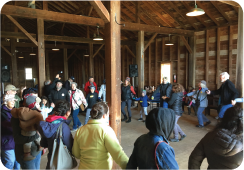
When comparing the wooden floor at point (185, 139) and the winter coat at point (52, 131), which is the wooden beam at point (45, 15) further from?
the winter coat at point (52, 131)

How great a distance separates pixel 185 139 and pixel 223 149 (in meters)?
3.41

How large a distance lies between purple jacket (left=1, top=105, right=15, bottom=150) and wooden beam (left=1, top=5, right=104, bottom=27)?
4.15 metres

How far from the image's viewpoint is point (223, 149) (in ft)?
5.41

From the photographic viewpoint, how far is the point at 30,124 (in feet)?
7.54

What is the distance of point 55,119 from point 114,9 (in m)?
1.87

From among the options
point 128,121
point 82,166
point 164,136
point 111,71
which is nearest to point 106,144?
point 82,166

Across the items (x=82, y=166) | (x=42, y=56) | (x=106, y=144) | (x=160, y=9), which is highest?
(x=160, y=9)

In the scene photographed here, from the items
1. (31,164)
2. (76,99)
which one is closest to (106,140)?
(31,164)

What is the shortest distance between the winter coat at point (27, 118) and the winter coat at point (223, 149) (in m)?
1.81

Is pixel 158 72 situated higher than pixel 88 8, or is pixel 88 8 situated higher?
pixel 88 8

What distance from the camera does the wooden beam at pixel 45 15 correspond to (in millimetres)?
5641

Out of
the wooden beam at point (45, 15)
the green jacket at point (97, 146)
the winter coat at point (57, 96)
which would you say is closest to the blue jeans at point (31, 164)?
the green jacket at point (97, 146)

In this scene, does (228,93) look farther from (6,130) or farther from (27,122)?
(6,130)

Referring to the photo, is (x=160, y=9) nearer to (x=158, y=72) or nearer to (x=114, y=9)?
(x=158, y=72)
